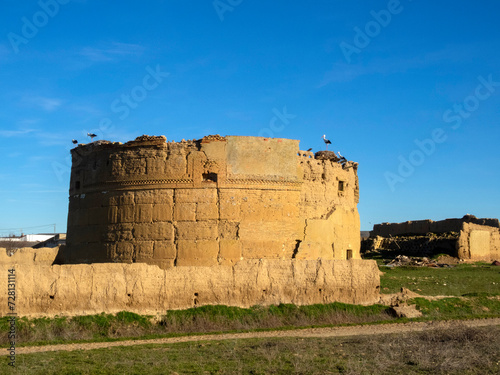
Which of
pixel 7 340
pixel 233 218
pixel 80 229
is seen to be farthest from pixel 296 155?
pixel 7 340

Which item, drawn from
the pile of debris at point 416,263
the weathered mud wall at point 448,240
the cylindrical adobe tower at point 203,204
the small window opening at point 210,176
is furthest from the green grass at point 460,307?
the weathered mud wall at point 448,240

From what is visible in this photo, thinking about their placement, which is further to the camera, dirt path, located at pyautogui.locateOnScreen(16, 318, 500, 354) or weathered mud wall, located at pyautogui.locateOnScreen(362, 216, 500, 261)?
weathered mud wall, located at pyautogui.locateOnScreen(362, 216, 500, 261)

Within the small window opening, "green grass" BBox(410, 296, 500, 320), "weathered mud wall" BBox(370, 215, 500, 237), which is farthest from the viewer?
"weathered mud wall" BBox(370, 215, 500, 237)

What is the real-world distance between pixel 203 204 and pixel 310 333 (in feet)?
25.0

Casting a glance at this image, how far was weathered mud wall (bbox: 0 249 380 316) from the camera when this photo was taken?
52.0ft

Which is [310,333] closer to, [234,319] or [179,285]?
[234,319]

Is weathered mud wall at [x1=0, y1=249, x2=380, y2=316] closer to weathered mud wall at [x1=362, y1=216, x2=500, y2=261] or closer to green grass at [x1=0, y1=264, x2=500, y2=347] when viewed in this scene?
green grass at [x1=0, y1=264, x2=500, y2=347]

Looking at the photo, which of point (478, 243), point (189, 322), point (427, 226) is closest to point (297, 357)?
point (189, 322)

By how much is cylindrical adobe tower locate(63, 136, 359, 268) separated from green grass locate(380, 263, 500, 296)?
10.5ft

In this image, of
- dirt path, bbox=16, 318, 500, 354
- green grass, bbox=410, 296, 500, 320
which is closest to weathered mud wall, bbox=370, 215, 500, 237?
green grass, bbox=410, 296, 500, 320

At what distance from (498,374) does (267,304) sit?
8.04 m

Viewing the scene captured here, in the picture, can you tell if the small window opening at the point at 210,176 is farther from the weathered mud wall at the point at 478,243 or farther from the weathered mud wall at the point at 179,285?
the weathered mud wall at the point at 478,243

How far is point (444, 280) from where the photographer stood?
23906mm

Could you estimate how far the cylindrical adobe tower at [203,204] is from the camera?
21.2 m
